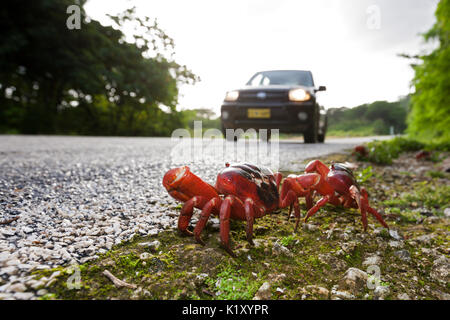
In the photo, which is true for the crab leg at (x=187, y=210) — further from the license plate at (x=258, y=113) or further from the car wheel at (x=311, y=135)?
the car wheel at (x=311, y=135)

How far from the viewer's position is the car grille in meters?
6.33

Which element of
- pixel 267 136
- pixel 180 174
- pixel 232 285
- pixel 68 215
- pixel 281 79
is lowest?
pixel 232 285

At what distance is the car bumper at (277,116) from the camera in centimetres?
629

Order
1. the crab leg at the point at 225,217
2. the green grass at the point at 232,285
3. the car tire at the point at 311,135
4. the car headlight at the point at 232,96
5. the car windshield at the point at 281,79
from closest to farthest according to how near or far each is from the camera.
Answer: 1. the green grass at the point at 232,285
2. the crab leg at the point at 225,217
3. the car headlight at the point at 232,96
4. the car windshield at the point at 281,79
5. the car tire at the point at 311,135

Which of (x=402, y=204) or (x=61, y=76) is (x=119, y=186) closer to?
(x=402, y=204)

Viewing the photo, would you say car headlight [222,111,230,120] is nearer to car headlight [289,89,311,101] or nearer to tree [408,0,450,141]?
car headlight [289,89,311,101]

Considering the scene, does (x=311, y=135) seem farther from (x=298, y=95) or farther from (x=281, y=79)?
(x=281, y=79)

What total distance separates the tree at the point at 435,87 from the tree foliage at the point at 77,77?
1298 centimetres

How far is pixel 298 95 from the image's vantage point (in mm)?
6336

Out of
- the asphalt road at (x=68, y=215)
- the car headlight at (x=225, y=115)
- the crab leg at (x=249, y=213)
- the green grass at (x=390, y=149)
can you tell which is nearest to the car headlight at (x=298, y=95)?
the car headlight at (x=225, y=115)

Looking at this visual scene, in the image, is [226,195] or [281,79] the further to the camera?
[281,79]

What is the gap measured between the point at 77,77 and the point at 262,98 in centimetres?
1213

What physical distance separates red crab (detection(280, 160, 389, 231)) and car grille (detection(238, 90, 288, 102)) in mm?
4781

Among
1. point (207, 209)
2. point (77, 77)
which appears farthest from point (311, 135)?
point (77, 77)
